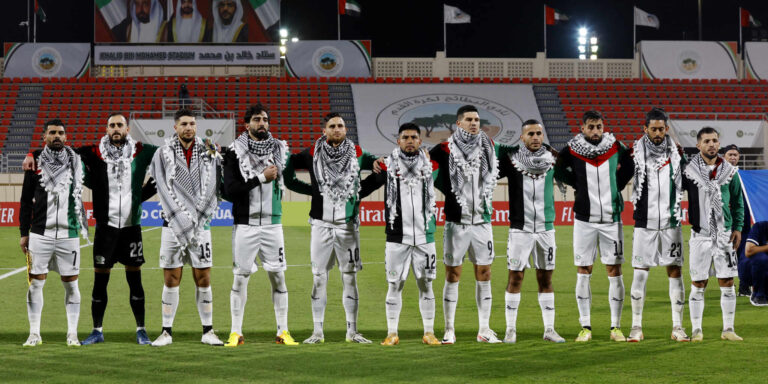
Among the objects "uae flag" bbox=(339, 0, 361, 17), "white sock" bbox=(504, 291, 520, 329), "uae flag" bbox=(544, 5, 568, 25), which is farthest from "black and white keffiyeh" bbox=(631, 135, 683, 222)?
"uae flag" bbox=(544, 5, 568, 25)

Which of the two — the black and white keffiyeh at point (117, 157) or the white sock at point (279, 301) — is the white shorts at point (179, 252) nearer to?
the white sock at point (279, 301)

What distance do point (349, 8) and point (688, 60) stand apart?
15.9 m

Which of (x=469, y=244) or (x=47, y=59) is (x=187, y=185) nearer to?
(x=469, y=244)

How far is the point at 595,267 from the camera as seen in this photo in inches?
572

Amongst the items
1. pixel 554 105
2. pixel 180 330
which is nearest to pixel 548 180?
pixel 180 330

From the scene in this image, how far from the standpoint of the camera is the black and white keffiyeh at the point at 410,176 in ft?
23.2

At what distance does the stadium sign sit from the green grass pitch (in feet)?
81.6

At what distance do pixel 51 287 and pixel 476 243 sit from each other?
7091mm

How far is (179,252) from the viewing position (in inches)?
275

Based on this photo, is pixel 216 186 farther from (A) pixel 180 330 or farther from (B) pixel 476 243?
(B) pixel 476 243

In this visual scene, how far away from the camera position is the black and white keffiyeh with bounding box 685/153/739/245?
24.2 ft

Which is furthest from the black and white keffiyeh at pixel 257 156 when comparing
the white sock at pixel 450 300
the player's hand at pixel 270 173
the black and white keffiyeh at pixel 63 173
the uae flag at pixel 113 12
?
the uae flag at pixel 113 12

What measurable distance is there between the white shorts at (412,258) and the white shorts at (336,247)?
0.33 meters

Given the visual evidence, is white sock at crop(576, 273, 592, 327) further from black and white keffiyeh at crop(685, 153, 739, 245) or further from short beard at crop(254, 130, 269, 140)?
short beard at crop(254, 130, 269, 140)
